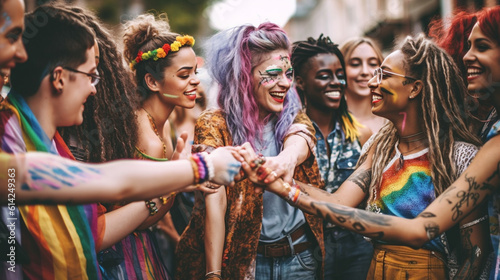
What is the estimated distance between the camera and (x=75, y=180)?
174 cm

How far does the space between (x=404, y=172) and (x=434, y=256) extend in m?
0.55

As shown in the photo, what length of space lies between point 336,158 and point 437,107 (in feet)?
4.17

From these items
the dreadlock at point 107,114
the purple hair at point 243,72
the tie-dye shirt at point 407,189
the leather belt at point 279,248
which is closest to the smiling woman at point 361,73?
the purple hair at point 243,72

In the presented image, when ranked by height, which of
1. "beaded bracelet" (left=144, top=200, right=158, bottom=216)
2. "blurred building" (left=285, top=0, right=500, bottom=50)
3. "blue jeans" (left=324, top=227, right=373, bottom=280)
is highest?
"blurred building" (left=285, top=0, right=500, bottom=50)

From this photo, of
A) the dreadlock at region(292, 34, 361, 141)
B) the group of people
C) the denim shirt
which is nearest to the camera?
the group of people

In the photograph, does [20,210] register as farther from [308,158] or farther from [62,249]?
[308,158]

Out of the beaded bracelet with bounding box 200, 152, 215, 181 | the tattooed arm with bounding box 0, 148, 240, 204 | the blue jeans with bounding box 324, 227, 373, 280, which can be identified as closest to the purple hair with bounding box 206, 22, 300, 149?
the beaded bracelet with bounding box 200, 152, 215, 181

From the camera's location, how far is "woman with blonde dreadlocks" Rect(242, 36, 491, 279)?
8.30 feet

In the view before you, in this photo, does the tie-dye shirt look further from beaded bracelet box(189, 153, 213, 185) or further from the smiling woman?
the smiling woman

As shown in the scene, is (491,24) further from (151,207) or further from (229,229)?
(151,207)

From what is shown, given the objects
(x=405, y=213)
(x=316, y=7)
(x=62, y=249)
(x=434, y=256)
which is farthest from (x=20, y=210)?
(x=316, y=7)

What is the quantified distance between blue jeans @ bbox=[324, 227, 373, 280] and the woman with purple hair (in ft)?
1.93

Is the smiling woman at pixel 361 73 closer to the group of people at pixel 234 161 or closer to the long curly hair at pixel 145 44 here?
the group of people at pixel 234 161

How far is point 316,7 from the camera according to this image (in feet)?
117
